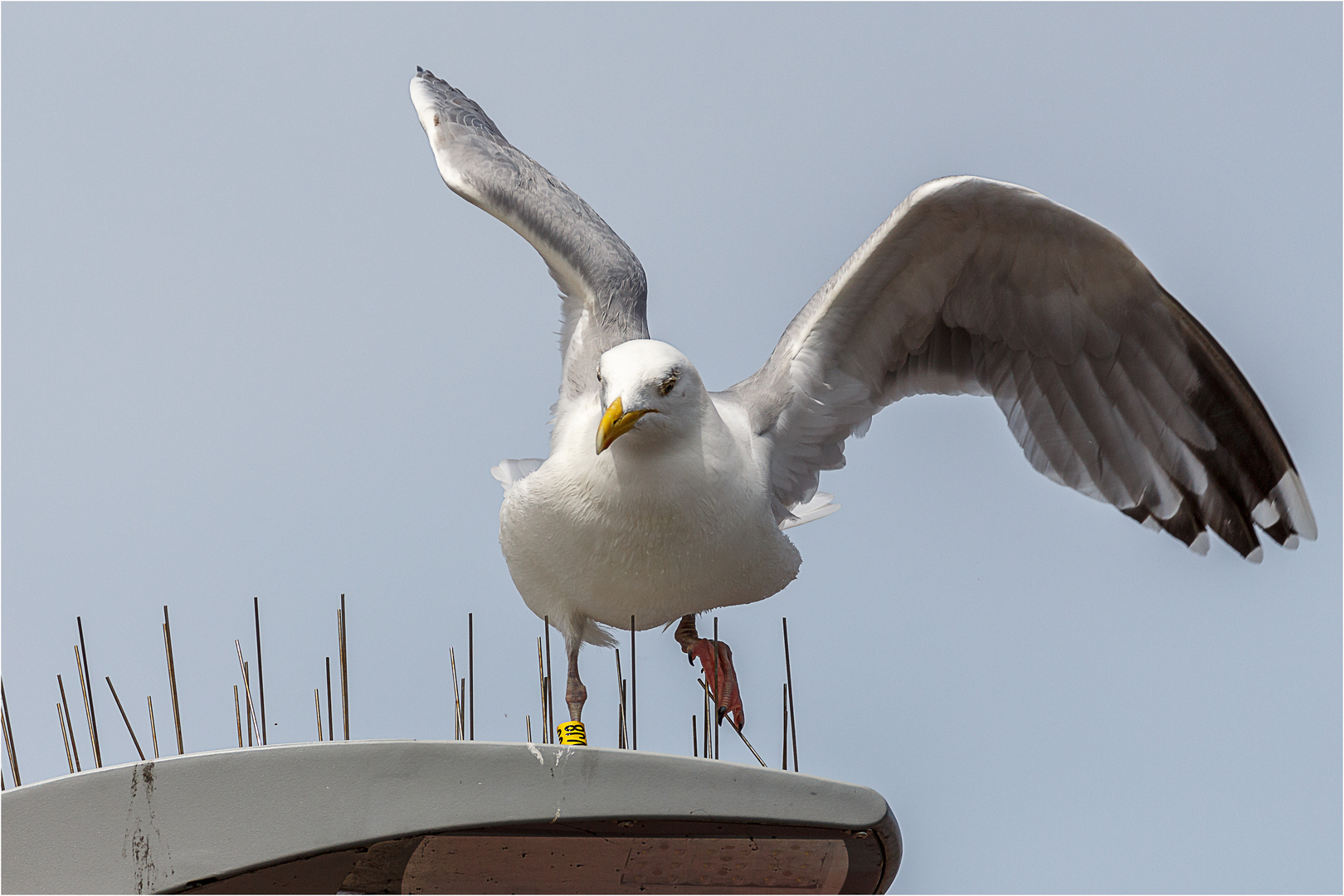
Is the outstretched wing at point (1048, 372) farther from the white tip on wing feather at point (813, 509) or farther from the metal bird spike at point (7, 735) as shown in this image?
the metal bird spike at point (7, 735)

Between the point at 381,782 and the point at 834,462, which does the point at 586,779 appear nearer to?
the point at 381,782

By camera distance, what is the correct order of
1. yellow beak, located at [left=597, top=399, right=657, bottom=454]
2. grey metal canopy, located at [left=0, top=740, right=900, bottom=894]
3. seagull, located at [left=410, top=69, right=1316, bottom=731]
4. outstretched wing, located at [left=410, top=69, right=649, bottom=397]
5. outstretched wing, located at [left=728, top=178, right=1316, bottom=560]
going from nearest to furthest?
grey metal canopy, located at [left=0, top=740, right=900, bottom=894]
yellow beak, located at [left=597, top=399, right=657, bottom=454]
seagull, located at [left=410, top=69, right=1316, bottom=731]
outstretched wing, located at [left=728, top=178, right=1316, bottom=560]
outstretched wing, located at [left=410, top=69, right=649, bottom=397]

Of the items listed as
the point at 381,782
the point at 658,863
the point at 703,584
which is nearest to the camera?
the point at 381,782

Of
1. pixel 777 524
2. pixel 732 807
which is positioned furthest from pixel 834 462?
pixel 732 807

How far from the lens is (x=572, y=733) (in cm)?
616

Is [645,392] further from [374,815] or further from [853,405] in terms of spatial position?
[374,815]

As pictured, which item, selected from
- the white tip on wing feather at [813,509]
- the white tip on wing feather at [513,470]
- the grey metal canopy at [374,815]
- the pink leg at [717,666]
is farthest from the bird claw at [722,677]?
the grey metal canopy at [374,815]

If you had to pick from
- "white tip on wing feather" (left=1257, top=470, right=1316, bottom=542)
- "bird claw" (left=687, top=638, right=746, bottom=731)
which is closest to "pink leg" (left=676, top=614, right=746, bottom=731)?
"bird claw" (left=687, top=638, right=746, bottom=731)

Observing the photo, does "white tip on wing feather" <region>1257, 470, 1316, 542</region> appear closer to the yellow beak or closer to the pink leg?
the pink leg

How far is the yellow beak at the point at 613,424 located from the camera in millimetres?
5098

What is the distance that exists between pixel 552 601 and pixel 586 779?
124 centimetres

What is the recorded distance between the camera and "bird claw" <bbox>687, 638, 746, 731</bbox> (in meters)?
Result: 6.65

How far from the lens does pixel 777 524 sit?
245 inches

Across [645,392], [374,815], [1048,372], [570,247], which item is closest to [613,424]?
[645,392]
